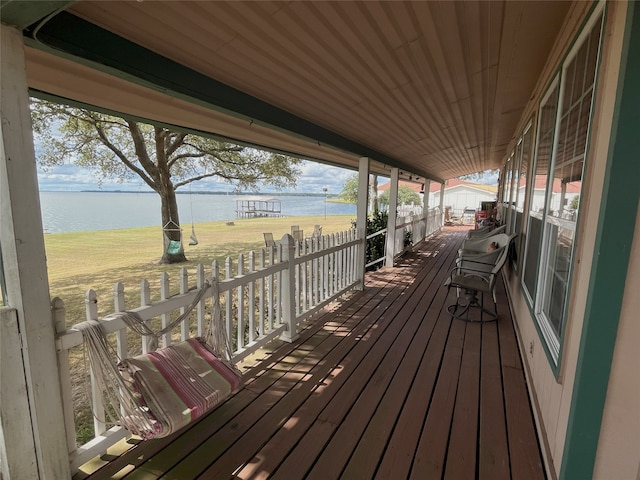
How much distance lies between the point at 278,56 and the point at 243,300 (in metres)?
1.86

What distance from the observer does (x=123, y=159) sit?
33.1ft

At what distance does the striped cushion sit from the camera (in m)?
1.60

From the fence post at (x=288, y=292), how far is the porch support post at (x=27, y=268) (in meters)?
1.96

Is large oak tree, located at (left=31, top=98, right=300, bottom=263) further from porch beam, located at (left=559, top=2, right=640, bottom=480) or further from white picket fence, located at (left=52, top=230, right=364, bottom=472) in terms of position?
porch beam, located at (left=559, top=2, right=640, bottom=480)

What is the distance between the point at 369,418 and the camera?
6.82ft

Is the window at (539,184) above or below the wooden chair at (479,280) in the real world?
above

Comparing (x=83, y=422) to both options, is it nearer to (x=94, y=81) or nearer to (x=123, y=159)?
(x=94, y=81)

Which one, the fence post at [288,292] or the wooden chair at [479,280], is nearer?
the fence post at [288,292]

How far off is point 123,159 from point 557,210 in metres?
11.2

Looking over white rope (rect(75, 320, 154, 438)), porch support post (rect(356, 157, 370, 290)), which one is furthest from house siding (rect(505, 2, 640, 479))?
porch support post (rect(356, 157, 370, 290))

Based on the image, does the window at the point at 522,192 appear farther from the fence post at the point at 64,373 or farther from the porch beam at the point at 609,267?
→ the fence post at the point at 64,373

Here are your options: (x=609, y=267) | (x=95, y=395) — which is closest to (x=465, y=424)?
(x=609, y=267)

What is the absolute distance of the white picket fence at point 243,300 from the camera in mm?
1655

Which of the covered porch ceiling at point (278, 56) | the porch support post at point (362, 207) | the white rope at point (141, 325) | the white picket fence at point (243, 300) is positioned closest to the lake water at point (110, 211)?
the white picket fence at point (243, 300)
